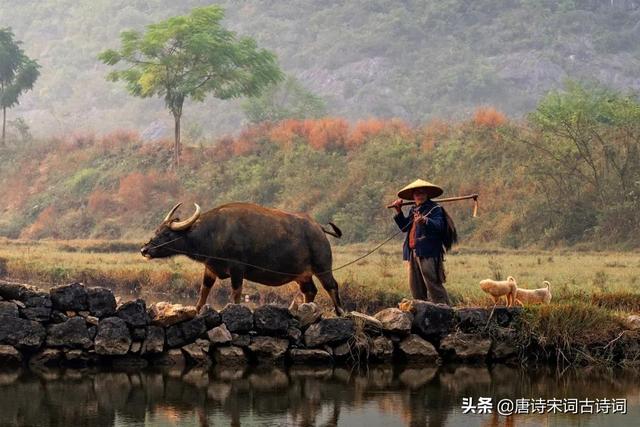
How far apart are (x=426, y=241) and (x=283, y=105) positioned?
4770cm

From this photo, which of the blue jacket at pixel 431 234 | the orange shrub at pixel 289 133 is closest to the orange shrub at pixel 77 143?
the orange shrub at pixel 289 133

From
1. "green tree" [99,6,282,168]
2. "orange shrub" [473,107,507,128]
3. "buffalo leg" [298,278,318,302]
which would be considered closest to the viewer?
"buffalo leg" [298,278,318,302]

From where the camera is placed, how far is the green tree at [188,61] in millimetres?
39750

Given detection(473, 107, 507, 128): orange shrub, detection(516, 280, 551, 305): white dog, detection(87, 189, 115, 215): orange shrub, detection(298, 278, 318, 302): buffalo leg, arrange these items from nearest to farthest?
detection(516, 280, 551, 305): white dog < detection(298, 278, 318, 302): buffalo leg < detection(473, 107, 507, 128): orange shrub < detection(87, 189, 115, 215): orange shrub

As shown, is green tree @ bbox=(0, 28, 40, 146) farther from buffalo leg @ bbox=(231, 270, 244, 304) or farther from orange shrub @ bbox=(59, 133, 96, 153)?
buffalo leg @ bbox=(231, 270, 244, 304)

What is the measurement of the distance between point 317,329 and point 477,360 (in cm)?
192

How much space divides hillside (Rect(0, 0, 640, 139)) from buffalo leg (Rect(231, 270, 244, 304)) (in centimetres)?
4650

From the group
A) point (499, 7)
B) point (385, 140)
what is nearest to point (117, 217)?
point (385, 140)

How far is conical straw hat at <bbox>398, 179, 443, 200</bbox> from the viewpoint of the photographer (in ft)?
45.0

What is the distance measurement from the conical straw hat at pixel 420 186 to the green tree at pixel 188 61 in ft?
86.6

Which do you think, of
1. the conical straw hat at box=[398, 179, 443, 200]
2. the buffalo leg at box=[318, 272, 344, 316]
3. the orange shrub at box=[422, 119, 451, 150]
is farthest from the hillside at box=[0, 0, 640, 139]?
the conical straw hat at box=[398, 179, 443, 200]

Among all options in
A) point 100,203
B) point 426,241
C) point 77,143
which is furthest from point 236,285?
point 77,143

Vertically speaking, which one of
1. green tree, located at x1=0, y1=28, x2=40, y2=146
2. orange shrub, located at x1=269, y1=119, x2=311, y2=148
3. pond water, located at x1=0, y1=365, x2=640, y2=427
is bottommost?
pond water, located at x1=0, y1=365, x2=640, y2=427

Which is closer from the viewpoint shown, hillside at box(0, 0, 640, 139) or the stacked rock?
the stacked rock
